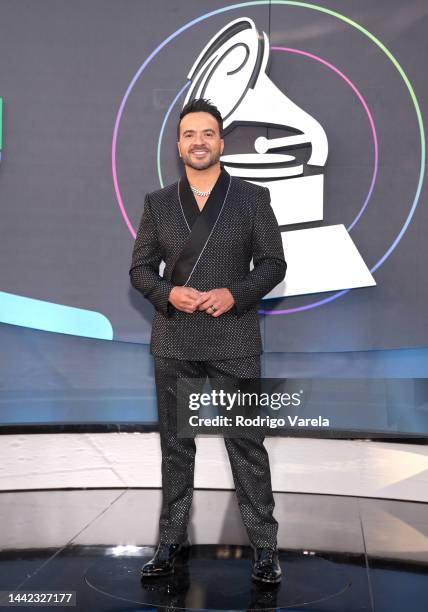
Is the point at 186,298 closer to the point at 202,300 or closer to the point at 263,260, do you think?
the point at 202,300

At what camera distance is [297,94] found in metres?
3.92

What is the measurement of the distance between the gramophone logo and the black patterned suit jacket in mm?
1151

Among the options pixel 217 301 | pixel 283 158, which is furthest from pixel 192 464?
pixel 283 158

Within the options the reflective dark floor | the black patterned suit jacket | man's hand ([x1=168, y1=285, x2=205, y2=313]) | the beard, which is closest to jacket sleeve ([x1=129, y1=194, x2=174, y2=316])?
the black patterned suit jacket

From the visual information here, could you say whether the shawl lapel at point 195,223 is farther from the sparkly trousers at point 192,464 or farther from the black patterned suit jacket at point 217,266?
the sparkly trousers at point 192,464

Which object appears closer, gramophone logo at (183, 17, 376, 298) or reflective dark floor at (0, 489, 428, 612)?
reflective dark floor at (0, 489, 428, 612)

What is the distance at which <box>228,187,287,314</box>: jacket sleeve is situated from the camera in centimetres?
269

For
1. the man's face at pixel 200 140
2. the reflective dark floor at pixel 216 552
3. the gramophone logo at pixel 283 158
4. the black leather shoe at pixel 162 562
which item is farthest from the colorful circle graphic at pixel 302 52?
the black leather shoe at pixel 162 562

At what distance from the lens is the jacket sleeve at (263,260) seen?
2686 mm

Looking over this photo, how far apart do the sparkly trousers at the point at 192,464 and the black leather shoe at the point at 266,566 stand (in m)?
0.03

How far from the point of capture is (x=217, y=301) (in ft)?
8.55

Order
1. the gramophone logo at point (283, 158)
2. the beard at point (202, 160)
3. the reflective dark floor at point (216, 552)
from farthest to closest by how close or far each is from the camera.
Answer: the gramophone logo at point (283, 158) < the beard at point (202, 160) < the reflective dark floor at point (216, 552)

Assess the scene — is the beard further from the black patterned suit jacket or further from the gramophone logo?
the gramophone logo

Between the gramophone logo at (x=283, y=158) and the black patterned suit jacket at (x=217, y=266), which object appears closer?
the black patterned suit jacket at (x=217, y=266)
